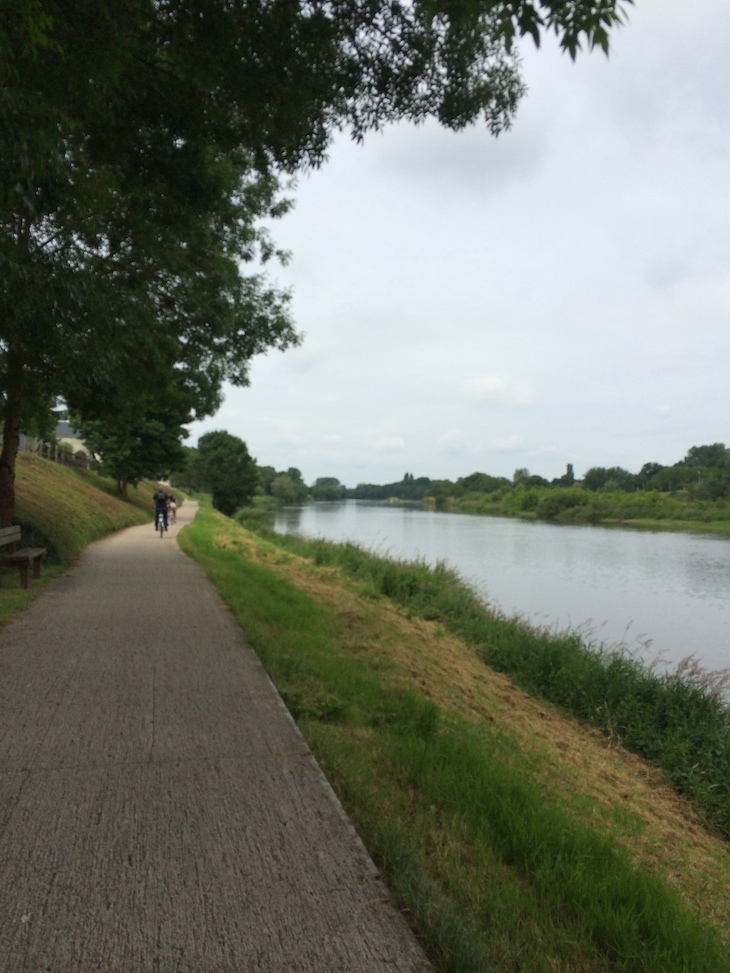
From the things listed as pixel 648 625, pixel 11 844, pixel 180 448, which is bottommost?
pixel 648 625

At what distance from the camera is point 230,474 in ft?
208

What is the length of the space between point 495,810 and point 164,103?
7.19m

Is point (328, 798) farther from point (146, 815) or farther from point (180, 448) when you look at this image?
point (180, 448)

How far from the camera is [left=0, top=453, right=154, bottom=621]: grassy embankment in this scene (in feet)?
36.2

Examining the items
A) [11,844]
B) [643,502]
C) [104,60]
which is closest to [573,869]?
[11,844]

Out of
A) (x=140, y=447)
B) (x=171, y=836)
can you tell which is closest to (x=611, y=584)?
(x=171, y=836)

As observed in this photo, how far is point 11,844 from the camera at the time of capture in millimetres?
3145

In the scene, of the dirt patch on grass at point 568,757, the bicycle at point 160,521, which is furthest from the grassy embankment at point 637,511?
the dirt patch on grass at point 568,757

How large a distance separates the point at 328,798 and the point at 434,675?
5.01m

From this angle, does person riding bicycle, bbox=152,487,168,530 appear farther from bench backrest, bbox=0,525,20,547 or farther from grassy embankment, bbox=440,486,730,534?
grassy embankment, bbox=440,486,730,534

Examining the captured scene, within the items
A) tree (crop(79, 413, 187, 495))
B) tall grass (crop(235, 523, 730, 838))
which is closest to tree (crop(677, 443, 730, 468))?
tree (crop(79, 413, 187, 495))

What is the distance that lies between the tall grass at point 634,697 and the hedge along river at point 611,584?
1525mm

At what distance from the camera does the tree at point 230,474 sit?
62594mm

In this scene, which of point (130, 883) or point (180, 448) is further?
point (180, 448)
